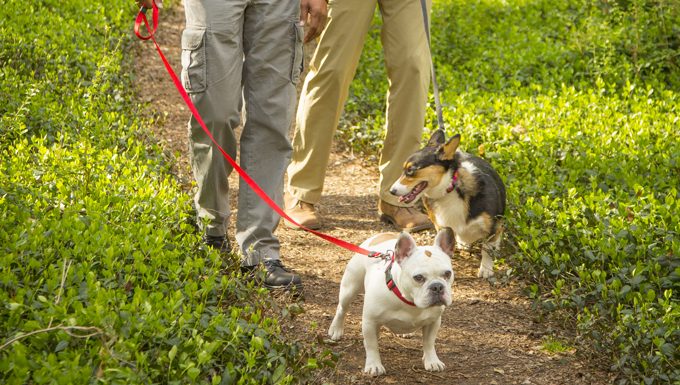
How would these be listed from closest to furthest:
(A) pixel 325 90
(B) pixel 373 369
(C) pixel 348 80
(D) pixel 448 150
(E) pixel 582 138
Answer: (B) pixel 373 369 → (D) pixel 448 150 → (A) pixel 325 90 → (C) pixel 348 80 → (E) pixel 582 138

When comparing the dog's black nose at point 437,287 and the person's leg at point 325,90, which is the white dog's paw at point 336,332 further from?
the person's leg at point 325,90

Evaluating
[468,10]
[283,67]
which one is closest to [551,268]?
[283,67]

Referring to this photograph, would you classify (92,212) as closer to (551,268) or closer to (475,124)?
(551,268)

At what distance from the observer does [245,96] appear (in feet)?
17.8

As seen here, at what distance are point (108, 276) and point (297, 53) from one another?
1854 mm

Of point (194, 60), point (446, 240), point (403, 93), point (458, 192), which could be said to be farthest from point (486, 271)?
point (194, 60)

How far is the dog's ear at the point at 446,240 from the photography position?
4559 millimetres

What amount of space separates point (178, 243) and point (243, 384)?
1.34 meters

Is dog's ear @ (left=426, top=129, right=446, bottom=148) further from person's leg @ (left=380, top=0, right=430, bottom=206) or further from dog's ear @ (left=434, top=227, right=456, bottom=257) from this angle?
dog's ear @ (left=434, top=227, right=456, bottom=257)

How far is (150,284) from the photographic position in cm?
438

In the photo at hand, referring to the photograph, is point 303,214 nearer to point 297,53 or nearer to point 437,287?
point 297,53

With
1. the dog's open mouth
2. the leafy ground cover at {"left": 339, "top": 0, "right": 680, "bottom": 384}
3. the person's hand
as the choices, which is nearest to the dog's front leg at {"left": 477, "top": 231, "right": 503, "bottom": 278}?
the leafy ground cover at {"left": 339, "top": 0, "right": 680, "bottom": 384}

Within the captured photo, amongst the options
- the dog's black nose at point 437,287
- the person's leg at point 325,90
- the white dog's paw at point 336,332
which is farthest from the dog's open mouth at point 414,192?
the dog's black nose at point 437,287

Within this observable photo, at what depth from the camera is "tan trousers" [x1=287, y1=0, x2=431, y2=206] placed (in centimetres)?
664
